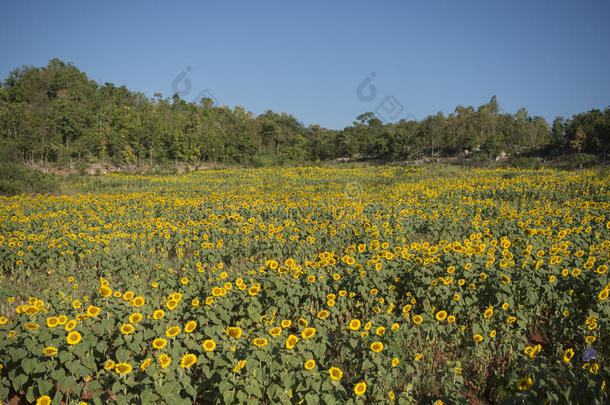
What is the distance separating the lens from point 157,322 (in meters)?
3.23

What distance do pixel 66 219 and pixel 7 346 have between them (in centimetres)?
773

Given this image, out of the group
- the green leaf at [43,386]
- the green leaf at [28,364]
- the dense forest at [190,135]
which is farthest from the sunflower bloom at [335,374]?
the dense forest at [190,135]

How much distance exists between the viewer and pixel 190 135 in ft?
151

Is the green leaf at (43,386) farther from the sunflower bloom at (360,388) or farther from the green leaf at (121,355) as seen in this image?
the sunflower bloom at (360,388)

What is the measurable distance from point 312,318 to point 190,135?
45.9 meters

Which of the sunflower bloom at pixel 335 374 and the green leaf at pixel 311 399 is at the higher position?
the sunflower bloom at pixel 335 374

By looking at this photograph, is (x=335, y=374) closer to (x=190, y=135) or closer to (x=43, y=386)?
(x=43, y=386)

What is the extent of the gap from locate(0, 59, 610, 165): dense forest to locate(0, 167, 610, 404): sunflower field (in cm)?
2207

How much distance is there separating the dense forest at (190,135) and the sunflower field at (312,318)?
2207 centimetres

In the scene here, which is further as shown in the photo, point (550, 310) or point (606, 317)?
point (550, 310)

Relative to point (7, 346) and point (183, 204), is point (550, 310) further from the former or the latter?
point (183, 204)

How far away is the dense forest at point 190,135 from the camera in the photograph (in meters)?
35.2

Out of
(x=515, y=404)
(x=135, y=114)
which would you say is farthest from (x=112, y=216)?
(x=135, y=114)

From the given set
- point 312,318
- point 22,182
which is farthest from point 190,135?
point 312,318
